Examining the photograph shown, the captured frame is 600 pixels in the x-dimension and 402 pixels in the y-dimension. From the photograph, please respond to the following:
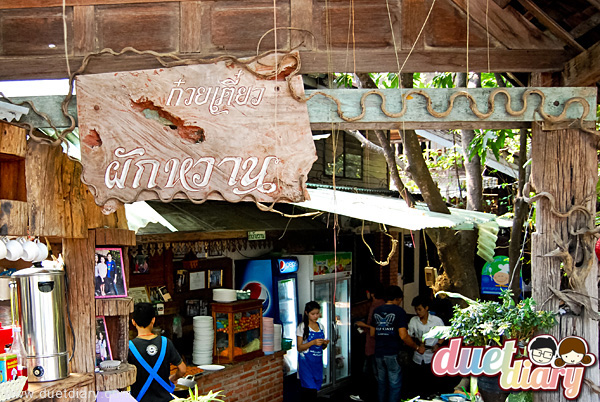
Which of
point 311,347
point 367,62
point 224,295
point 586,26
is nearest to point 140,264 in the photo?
point 224,295

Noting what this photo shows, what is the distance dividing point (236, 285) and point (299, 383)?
5.93 ft

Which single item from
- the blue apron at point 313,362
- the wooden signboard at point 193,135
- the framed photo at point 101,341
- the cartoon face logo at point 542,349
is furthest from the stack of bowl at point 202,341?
the cartoon face logo at point 542,349

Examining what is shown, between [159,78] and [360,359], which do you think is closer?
[159,78]

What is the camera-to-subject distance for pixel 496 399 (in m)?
4.69

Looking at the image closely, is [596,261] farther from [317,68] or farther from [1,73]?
[1,73]

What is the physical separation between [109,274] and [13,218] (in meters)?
1.19

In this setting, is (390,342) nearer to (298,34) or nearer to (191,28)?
(298,34)

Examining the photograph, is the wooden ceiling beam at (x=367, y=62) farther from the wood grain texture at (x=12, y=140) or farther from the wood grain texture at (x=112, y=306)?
the wood grain texture at (x=112, y=306)

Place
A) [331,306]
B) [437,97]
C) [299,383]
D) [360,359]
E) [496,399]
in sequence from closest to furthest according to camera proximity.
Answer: [437,97] → [496,399] → [299,383] → [331,306] → [360,359]

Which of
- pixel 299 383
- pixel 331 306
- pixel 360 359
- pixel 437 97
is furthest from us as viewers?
pixel 360 359

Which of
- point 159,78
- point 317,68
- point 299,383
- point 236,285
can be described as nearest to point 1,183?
point 159,78

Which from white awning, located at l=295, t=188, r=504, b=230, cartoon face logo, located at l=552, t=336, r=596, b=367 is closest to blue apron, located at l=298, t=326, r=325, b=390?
white awning, located at l=295, t=188, r=504, b=230

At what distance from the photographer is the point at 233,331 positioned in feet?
27.1

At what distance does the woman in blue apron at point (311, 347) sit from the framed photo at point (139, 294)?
2.43m
